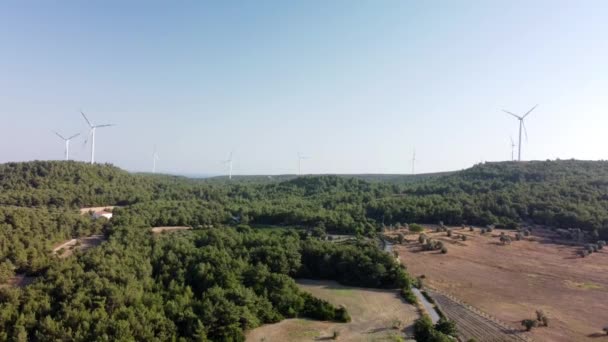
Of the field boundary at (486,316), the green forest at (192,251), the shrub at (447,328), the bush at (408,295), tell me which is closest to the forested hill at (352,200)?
the green forest at (192,251)

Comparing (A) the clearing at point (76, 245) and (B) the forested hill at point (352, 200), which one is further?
(B) the forested hill at point (352, 200)

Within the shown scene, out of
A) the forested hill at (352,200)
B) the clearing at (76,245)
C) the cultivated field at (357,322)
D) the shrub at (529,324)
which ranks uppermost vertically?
the forested hill at (352,200)

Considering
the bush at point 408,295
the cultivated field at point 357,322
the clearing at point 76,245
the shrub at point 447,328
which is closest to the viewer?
the shrub at point 447,328

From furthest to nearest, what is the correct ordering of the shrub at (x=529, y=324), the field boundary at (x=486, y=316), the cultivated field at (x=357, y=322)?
the shrub at (x=529, y=324), the field boundary at (x=486, y=316), the cultivated field at (x=357, y=322)

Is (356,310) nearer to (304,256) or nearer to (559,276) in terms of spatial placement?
(304,256)

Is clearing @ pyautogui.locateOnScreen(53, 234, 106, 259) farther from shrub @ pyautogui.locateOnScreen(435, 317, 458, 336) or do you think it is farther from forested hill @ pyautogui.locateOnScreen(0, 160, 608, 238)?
shrub @ pyautogui.locateOnScreen(435, 317, 458, 336)

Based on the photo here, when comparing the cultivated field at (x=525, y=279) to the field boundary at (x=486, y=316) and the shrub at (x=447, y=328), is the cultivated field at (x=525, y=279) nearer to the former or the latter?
the field boundary at (x=486, y=316)

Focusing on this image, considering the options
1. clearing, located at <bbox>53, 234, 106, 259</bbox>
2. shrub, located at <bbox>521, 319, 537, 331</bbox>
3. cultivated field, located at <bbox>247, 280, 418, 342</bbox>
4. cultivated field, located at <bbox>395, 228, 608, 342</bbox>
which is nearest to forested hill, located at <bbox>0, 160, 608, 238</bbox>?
cultivated field, located at <bbox>395, 228, 608, 342</bbox>
